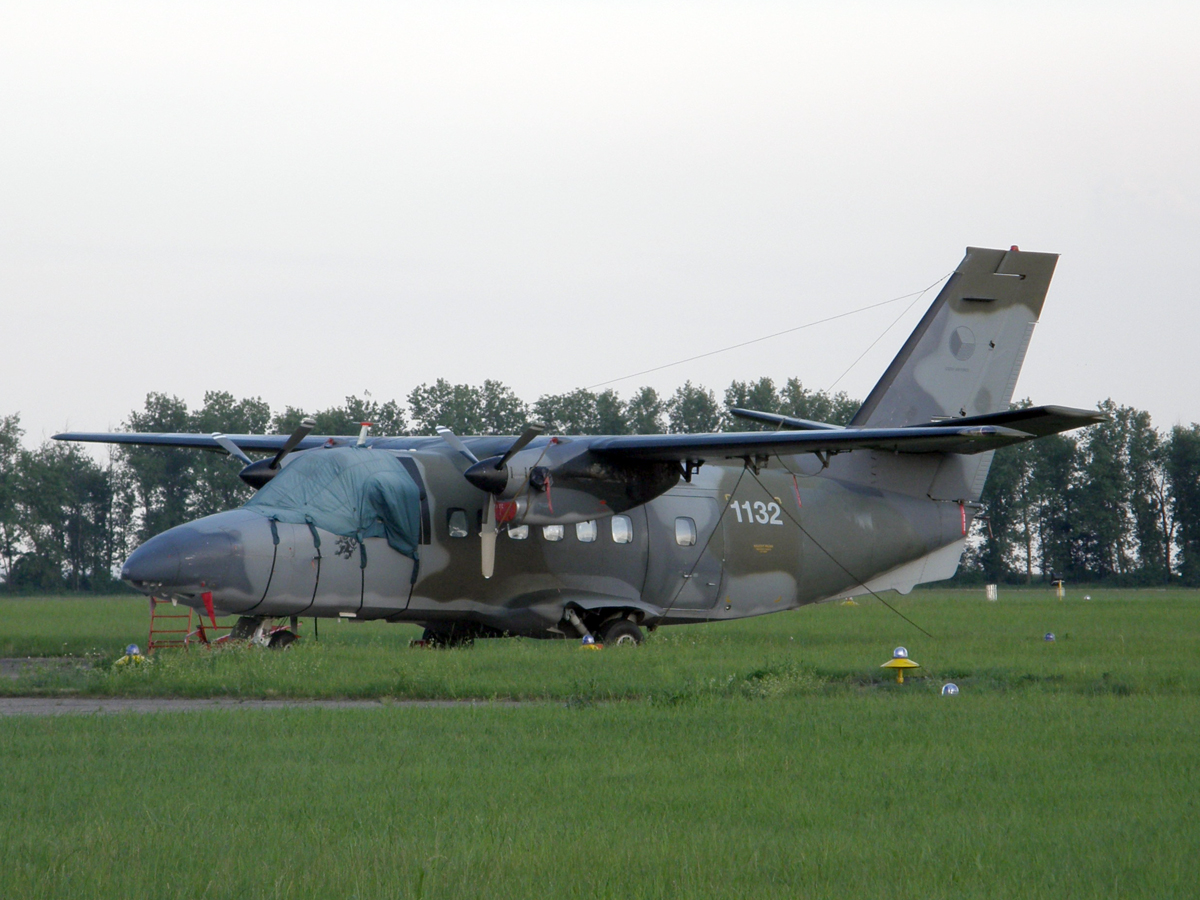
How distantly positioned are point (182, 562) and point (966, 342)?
1412 cm

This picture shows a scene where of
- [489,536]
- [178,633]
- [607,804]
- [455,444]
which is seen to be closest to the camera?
[607,804]

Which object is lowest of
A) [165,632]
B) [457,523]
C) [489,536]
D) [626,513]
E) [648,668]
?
[648,668]

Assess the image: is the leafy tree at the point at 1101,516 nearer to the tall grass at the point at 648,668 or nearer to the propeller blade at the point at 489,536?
the tall grass at the point at 648,668

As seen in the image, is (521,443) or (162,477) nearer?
(521,443)

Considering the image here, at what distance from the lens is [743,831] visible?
6652 mm

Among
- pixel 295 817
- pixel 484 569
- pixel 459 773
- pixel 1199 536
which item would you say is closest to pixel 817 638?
pixel 484 569

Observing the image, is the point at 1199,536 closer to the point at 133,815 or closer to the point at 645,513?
the point at 645,513

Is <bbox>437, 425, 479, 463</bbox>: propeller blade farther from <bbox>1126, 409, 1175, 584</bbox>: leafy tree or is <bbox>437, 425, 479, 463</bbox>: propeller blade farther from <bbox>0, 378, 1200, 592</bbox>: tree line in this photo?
<bbox>1126, 409, 1175, 584</bbox>: leafy tree

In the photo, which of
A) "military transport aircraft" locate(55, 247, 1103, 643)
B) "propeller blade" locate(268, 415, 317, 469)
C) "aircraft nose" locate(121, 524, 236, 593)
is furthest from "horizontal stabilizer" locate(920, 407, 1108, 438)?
"aircraft nose" locate(121, 524, 236, 593)

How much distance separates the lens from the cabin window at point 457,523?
18.6 meters

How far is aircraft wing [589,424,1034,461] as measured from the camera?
57.9ft

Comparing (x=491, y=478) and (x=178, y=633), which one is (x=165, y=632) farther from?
(x=491, y=478)

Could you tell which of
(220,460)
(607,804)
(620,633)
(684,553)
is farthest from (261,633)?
(220,460)

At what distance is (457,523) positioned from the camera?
18641mm
